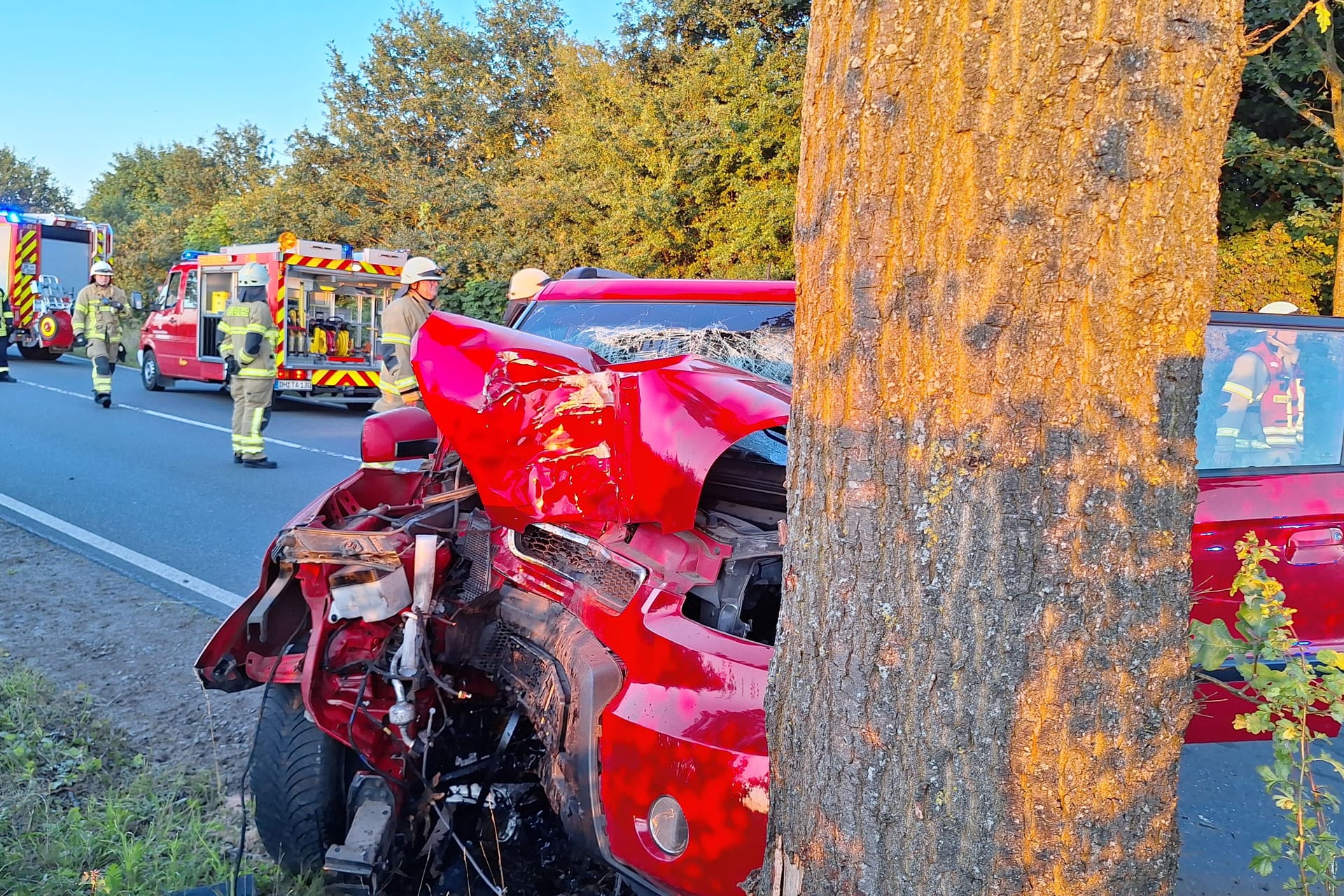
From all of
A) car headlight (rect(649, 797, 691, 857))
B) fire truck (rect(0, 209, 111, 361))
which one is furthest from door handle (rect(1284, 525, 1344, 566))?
fire truck (rect(0, 209, 111, 361))

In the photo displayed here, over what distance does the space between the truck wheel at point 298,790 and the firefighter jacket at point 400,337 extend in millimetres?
4612

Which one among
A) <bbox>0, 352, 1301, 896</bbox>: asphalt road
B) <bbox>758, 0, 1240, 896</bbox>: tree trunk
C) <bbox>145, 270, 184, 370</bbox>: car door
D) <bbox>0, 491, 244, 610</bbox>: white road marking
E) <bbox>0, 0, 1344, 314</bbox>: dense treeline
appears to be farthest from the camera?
<bbox>145, 270, 184, 370</bbox>: car door

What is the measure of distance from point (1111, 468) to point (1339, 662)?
25.6 inches

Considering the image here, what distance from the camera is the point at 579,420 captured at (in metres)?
2.37

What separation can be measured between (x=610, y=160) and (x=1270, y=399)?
15.2m

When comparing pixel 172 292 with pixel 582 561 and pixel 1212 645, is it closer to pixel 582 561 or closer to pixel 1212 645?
pixel 582 561

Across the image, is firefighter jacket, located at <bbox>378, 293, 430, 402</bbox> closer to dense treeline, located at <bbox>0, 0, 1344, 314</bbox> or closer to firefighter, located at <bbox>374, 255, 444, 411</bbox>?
firefighter, located at <bbox>374, 255, 444, 411</bbox>

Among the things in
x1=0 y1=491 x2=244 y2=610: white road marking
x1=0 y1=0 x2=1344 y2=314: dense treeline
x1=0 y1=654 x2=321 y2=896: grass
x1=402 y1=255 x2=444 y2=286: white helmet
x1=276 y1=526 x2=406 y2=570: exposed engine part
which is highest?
x1=0 y1=0 x2=1344 y2=314: dense treeline

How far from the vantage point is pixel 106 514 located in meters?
6.66

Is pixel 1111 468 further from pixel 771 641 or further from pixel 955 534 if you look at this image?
pixel 771 641

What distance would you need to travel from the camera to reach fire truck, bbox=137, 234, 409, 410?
13.5 metres

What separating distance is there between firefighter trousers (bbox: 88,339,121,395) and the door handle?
43.4ft

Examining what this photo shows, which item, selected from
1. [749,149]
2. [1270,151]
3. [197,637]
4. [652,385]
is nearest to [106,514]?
[197,637]

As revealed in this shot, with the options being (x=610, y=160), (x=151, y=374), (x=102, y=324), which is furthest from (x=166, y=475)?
(x=610, y=160)
